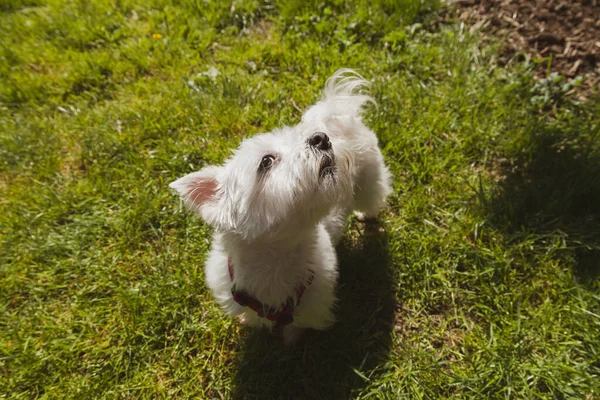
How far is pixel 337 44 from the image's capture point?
460 centimetres

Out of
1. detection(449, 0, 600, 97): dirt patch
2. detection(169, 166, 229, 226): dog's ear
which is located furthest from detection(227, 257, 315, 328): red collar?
detection(449, 0, 600, 97): dirt patch

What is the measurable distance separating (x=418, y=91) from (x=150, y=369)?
12.5 feet

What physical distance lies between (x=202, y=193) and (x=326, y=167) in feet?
2.54

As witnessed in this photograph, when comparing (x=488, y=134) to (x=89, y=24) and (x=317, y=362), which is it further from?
(x=89, y=24)

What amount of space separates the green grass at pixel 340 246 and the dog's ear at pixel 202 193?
126 centimetres

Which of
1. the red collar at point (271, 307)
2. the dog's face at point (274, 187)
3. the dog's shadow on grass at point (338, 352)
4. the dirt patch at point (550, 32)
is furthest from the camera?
the dirt patch at point (550, 32)

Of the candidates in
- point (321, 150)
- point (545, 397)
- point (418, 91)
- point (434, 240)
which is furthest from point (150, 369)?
point (418, 91)

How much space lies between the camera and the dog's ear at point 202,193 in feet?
6.99

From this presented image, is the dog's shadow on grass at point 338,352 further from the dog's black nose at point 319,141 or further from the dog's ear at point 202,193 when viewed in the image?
the dog's black nose at point 319,141

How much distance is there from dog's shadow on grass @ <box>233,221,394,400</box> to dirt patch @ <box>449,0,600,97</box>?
297cm

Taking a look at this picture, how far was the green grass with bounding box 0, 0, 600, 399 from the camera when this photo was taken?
2852 mm

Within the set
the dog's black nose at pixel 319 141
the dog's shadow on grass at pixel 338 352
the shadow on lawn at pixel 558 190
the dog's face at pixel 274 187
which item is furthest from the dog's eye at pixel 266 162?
the shadow on lawn at pixel 558 190

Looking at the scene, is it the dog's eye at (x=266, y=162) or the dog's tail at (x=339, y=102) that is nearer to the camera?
the dog's eye at (x=266, y=162)

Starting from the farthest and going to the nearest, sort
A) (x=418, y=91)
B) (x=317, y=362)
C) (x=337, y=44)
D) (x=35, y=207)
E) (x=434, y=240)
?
(x=337, y=44)
(x=418, y=91)
(x=35, y=207)
(x=434, y=240)
(x=317, y=362)
